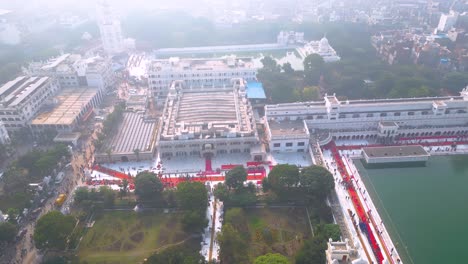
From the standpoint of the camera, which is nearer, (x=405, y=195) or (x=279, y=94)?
(x=405, y=195)

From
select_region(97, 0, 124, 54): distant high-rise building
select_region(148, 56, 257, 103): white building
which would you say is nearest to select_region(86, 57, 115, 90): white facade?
select_region(148, 56, 257, 103): white building

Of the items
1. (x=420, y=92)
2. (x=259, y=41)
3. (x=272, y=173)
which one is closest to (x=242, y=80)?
(x=272, y=173)

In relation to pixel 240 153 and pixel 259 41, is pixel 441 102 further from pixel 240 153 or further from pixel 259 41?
pixel 259 41

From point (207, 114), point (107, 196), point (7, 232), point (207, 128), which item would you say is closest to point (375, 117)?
point (207, 128)

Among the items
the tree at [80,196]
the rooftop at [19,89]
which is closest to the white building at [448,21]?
the tree at [80,196]

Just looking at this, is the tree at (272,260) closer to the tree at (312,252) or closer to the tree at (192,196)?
the tree at (312,252)

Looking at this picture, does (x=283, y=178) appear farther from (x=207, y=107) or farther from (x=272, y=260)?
(x=207, y=107)

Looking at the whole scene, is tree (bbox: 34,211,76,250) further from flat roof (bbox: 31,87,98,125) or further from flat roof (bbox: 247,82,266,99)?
flat roof (bbox: 247,82,266,99)
